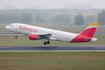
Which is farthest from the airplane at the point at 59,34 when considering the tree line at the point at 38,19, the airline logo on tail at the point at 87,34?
the tree line at the point at 38,19

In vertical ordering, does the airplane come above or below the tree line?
below

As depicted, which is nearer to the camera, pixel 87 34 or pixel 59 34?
pixel 87 34

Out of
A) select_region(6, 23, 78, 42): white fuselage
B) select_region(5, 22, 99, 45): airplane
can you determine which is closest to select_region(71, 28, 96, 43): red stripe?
select_region(5, 22, 99, 45): airplane

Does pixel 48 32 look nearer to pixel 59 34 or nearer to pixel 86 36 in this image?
pixel 59 34

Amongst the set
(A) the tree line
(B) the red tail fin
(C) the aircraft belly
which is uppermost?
(A) the tree line

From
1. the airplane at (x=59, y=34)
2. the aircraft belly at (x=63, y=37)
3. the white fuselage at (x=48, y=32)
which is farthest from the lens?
the white fuselage at (x=48, y=32)

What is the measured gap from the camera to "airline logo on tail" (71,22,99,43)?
3954 centimetres

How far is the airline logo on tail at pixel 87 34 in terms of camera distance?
39.5 meters

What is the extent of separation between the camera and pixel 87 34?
133ft

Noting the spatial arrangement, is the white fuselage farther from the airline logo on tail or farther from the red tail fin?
the red tail fin

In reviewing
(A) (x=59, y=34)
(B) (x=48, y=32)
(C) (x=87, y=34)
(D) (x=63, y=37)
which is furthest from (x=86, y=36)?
(B) (x=48, y=32)

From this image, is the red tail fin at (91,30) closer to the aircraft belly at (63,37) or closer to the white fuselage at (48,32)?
the white fuselage at (48,32)

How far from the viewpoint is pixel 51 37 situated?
42969 millimetres

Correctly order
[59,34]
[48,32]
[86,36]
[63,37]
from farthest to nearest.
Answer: [48,32], [59,34], [63,37], [86,36]
